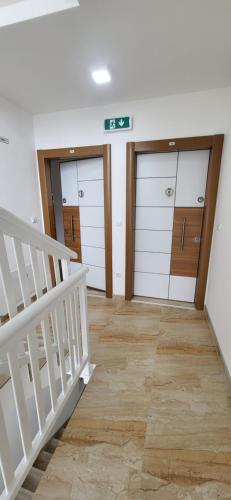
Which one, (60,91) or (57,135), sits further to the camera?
(57,135)

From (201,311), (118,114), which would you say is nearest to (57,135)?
(118,114)

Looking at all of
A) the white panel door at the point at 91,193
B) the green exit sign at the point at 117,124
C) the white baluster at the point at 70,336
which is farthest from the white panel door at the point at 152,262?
the white baluster at the point at 70,336

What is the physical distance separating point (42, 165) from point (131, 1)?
2084mm

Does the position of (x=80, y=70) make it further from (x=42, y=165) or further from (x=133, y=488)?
(x=133, y=488)

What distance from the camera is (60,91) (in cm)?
219

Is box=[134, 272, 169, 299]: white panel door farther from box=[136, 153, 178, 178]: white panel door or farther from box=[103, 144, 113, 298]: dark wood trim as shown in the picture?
box=[136, 153, 178, 178]: white panel door

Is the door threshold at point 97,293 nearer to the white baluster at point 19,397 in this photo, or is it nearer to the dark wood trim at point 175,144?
the dark wood trim at point 175,144

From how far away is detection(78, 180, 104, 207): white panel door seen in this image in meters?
2.93

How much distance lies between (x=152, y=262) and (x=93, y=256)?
36.0 inches

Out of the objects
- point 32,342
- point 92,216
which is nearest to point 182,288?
point 92,216

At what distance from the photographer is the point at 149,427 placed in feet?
4.51

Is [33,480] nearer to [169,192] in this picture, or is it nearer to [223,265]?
[223,265]

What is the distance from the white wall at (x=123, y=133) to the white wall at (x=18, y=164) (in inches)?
7.8

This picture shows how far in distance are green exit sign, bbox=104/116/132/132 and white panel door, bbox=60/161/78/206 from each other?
30.7 inches
